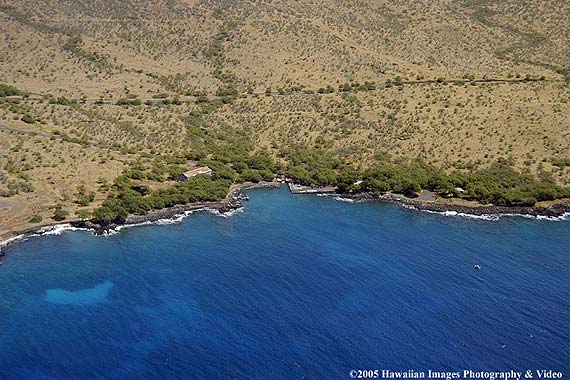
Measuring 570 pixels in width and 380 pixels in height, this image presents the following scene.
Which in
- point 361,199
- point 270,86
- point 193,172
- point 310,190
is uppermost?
point 270,86

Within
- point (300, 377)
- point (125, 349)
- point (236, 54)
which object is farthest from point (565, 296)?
point (236, 54)

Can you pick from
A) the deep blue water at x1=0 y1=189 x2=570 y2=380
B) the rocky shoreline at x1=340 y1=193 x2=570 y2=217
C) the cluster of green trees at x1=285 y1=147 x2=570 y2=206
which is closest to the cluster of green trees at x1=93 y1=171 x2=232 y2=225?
the deep blue water at x1=0 y1=189 x2=570 y2=380

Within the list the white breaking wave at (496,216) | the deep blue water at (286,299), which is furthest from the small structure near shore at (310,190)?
the white breaking wave at (496,216)

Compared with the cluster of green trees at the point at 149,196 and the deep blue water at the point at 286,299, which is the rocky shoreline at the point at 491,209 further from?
the cluster of green trees at the point at 149,196

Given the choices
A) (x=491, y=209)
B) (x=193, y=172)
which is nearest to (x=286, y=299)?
(x=193, y=172)

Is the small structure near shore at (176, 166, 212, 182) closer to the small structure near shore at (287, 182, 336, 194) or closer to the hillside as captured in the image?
the hillside

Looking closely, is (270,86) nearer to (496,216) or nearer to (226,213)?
(226,213)
